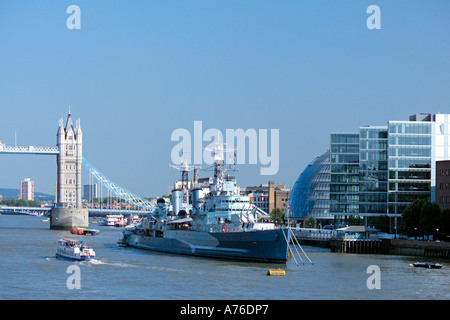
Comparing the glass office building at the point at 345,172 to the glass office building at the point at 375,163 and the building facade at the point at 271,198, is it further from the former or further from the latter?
the building facade at the point at 271,198

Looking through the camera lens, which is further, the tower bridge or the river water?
the tower bridge

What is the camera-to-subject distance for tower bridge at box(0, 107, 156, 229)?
14900 centimetres

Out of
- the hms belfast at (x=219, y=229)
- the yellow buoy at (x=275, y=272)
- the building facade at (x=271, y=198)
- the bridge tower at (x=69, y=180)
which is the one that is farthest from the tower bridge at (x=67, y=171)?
the yellow buoy at (x=275, y=272)

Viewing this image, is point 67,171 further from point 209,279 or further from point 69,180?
point 209,279

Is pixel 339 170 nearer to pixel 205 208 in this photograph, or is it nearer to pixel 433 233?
pixel 433 233

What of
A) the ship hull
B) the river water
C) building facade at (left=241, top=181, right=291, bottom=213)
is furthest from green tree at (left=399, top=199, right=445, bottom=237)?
building facade at (left=241, top=181, right=291, bottom=213)

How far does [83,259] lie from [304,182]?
7759 cm

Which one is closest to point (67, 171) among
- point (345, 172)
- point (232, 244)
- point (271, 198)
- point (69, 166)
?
point (69, 166)

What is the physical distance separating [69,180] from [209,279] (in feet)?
371

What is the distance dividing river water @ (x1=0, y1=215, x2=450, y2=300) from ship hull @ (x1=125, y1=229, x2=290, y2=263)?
Result: 142cm

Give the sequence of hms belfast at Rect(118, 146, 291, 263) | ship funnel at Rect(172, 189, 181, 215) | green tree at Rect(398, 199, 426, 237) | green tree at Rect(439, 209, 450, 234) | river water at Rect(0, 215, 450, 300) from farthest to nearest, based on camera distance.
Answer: ship funnel at Rect(172, 189, 181, 215) < green tree at Rect(398, 199, 426, 237) < green tree at Rect(439, 209, 450, 234) < hms belfast at Rect(118, 146, 291, 263) < river water at Rect(0, 215, 450, 300)

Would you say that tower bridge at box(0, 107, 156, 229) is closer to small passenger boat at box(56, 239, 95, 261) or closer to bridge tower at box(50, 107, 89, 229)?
bridge tower at box(50, 107, 89, 229)
